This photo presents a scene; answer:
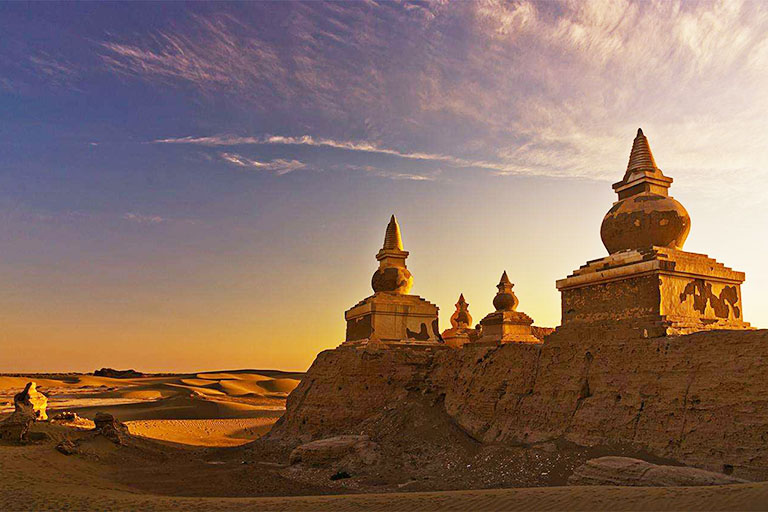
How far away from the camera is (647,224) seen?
12.9 m

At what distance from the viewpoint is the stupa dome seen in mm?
12836

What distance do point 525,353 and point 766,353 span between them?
16.8 feet

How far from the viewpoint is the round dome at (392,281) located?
1941 centimetres

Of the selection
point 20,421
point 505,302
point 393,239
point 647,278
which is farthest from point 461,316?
point 20,421

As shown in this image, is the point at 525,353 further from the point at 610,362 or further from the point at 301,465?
the point at 301,465

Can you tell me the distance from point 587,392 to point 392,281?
8811mm

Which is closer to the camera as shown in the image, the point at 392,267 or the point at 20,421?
the point at 20,421

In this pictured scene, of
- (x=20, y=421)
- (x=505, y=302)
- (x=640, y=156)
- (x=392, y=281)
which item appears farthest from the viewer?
(x=505, y=302)

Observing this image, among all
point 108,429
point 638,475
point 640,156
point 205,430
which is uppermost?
point 640,156

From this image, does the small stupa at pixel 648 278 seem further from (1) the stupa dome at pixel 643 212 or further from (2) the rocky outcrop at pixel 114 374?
(2) the rocky outcrop at pixel 114 374

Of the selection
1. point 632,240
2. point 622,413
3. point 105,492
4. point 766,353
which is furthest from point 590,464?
point 105,492

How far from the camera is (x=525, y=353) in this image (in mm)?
13383

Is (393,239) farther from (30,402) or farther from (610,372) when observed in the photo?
(30,402)

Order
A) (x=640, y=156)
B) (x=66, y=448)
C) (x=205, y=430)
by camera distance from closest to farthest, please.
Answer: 1. (x=640, y=156)
2. (x=66, y=448)
3. (x=205, y=430)
